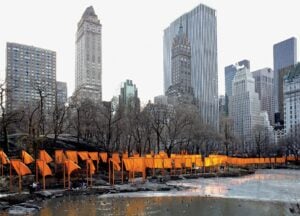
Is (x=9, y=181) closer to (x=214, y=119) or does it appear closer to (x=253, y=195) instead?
(x=253, y=195)

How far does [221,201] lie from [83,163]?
67.7ft

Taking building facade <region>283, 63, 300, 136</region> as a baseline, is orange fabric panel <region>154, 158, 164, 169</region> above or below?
below

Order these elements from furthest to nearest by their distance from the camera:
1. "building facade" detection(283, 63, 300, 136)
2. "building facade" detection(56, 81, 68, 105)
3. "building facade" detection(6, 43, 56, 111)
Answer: "building facade" detection(283, 63, 300, 136) < "building facade" detection(6, 43, 56, 111) < "building facade" detection(56, 81, 68, 105)

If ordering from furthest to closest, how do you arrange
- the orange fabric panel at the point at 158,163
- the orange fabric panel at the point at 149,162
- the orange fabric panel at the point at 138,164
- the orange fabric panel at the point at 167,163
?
the orange fabric panel at the point at 167,163 → the orange fabric panel at the point at 158,163 → the orange fabric panel at the point at 149,162 → the orange fabric panel at the point at 138,164

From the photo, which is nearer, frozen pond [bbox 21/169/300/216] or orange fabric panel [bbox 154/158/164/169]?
frozen pond [bbox 21/169/300/216]

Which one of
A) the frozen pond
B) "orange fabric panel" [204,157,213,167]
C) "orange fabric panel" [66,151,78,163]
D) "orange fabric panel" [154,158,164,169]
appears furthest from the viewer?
"orange fabric panel" [204,157,213,167]

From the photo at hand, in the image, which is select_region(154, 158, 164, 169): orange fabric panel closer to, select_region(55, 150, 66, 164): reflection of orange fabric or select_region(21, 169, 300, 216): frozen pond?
select_region(55, 150, 66, 164): reflection of orange fabric

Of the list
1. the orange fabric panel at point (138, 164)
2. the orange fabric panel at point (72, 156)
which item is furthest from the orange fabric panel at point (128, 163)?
the orange fabric panel at point (72, 156)

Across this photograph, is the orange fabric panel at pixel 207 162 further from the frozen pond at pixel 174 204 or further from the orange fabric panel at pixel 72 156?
the orange fabric panel at pixel 72 156

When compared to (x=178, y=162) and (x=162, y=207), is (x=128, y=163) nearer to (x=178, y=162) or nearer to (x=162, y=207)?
(x=178, y=162)

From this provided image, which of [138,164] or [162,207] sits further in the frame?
[138,164]

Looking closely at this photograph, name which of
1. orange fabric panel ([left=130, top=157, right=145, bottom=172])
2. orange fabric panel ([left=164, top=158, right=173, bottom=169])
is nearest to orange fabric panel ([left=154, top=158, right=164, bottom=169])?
orange fabric panel ([left=164, top=158, right=173, bottom=169])

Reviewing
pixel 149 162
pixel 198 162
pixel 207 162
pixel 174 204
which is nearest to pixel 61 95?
pixel 207 162

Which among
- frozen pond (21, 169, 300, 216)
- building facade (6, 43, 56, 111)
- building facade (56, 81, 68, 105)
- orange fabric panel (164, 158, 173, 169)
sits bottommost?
frozen pond (21, 169, 300, 216)
